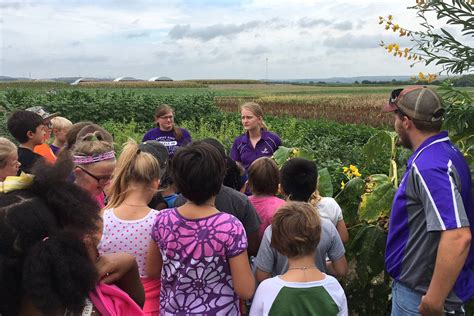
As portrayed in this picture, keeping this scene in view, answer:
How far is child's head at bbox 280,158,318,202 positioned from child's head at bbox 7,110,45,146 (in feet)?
9.24

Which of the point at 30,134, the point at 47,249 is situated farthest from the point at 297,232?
the point at 30,134

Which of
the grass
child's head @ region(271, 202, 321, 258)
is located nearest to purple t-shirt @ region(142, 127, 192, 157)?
child's head @ region(271, 202, 321, 258)

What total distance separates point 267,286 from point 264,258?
1.37 feet

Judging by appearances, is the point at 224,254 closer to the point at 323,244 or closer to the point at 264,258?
the point at 264,258

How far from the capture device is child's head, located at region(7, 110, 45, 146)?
4.58 metres

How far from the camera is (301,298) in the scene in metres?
2.28

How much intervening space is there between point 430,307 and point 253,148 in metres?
3.43

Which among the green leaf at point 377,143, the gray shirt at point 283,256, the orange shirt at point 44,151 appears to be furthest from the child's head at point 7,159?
the green leaf at point 377,143

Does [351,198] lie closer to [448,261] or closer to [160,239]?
[448,261]

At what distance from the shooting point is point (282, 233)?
240 cm

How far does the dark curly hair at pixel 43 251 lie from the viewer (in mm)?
1409

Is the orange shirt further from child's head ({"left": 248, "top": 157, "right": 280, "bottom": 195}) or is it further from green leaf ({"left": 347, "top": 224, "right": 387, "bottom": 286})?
green leaf ({"left": 347, "top": 224, "right": 387, "bottom": 286})

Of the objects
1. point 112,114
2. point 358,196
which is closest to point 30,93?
point 112,114

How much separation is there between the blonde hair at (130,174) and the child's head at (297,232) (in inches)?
35.0
